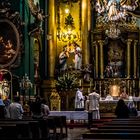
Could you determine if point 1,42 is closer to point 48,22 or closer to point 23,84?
point 23,84

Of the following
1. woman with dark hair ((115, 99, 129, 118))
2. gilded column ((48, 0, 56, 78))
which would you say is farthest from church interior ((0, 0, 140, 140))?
woman with dark hair ((115, 99, 129, 118))

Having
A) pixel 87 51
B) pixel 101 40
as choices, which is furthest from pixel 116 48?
pixel 87 51

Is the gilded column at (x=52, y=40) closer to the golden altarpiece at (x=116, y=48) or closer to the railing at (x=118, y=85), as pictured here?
the golden altarpiece at (x=116, y=48)

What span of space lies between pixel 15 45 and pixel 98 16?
8.92 meters

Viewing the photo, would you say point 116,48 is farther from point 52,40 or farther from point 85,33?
point 52,40

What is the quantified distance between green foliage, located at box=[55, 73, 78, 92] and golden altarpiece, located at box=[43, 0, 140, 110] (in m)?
0.63

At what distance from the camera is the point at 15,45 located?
82.6ft

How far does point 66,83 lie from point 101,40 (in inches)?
150

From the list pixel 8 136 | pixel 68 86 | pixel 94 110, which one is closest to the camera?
pixel 8 136

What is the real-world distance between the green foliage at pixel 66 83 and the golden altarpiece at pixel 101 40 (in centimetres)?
63

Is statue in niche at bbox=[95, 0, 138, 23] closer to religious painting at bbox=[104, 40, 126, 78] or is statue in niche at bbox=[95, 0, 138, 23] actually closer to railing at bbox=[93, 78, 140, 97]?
religious painting at bbox=[104, 40, 126, 78]

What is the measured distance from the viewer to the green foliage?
1183 inches

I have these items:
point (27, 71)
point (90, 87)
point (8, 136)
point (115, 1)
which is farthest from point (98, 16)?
point (8, 136)

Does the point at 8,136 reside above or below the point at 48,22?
below
